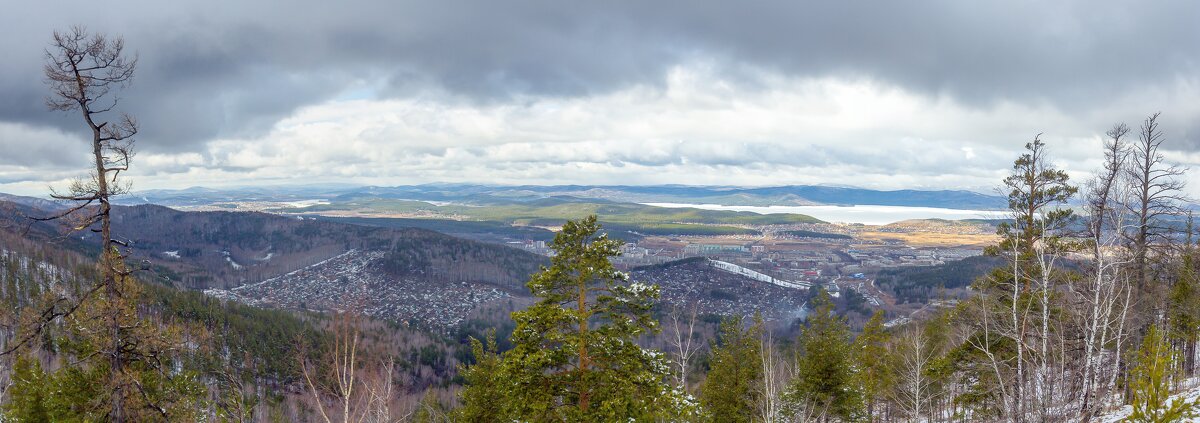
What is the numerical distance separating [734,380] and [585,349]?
58.7 feet

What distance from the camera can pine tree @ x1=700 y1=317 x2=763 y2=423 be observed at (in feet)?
98.1

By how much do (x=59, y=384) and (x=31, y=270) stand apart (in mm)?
172980

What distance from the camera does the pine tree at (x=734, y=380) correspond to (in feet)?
98.1

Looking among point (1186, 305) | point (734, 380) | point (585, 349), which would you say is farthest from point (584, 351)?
point (1186, 305)

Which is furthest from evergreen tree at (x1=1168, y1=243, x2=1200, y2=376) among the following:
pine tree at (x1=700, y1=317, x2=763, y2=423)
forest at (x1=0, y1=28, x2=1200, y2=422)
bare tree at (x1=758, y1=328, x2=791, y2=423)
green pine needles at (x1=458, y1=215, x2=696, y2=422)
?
green pine needles at (x1=458, y1=215, x2=696, y2=422)

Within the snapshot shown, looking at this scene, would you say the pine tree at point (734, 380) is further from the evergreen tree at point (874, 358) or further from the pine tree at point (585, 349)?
the pine tree at point (585, 349)

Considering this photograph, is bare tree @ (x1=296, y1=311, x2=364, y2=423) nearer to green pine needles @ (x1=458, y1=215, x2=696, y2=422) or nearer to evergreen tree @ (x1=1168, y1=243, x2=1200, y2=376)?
green pine needles @ (x1=458, y1=215, x2=696, y2=422)

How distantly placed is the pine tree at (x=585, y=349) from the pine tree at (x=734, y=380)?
14782mm

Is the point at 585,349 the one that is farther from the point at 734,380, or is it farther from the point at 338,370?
the point at 734,380

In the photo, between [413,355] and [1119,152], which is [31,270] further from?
[1119,152]

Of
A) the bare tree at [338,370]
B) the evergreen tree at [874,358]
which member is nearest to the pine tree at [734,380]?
the evergreen tree at [874,358]

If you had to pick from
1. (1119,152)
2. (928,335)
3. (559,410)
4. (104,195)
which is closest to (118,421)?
(104,195)

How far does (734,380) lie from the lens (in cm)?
3075

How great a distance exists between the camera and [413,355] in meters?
129
